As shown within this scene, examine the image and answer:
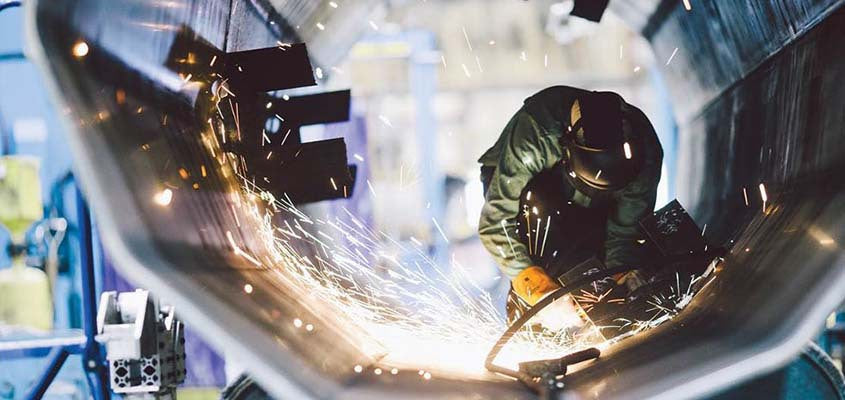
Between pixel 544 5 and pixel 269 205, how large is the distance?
3279mm

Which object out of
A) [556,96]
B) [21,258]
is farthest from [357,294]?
[21,258]

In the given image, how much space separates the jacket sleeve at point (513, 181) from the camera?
271 cm

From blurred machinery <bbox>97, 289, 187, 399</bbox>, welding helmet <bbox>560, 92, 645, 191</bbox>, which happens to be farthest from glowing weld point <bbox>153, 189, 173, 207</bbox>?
welding helmet <bbox>560, 92, 645, 191</bbox>

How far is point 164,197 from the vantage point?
1486mm

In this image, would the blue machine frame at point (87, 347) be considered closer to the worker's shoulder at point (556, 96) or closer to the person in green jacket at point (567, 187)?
the person in green jacket at point (567, 187)

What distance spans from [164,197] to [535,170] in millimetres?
1600

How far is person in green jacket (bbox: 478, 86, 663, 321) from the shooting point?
246 cm

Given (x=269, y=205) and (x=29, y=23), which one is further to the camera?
(x=269, y=205)

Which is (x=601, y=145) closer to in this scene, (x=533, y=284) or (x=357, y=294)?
(x=533, y=284)

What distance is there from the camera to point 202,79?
219cm

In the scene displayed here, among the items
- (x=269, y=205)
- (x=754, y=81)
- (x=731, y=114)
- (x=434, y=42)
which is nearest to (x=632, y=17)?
(x=731, y=114)

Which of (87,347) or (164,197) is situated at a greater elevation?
(164,197)

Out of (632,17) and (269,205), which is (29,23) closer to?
(269,205)

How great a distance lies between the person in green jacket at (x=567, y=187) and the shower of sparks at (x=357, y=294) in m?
0.06
